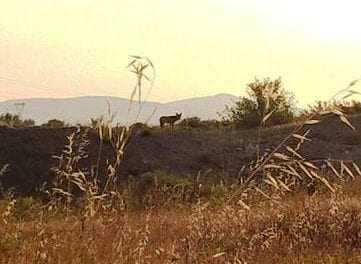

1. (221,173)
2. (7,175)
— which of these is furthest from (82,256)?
(221,173)

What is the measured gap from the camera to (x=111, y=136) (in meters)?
3.21

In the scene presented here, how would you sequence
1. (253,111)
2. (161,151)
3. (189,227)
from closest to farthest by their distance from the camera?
(189,227), (161,151), (253,111)

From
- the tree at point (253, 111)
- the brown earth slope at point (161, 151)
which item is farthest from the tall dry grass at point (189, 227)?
the tree at point (253, 111)

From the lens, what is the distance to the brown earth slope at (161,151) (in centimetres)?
1329

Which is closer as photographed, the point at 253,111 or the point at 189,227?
the point at 189,227

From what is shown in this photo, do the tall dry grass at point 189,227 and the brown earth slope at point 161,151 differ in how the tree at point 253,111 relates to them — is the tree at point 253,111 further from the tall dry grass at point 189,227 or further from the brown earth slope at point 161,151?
the tall dry grass at point 189,227

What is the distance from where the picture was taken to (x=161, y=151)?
15289mm

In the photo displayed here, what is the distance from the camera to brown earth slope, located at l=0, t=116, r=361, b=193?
523 inches

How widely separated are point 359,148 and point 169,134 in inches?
178

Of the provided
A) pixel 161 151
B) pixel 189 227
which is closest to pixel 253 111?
pixel 161 151

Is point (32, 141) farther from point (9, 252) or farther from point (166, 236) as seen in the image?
point (9, 252)

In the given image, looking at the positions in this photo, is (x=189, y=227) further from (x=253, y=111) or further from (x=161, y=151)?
(x=253, y=111)

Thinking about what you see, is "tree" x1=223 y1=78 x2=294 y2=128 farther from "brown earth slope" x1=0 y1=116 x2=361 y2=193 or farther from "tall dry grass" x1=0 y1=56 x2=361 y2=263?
"tall dry grass" x1=0 y1=56 x2=361 y2=263

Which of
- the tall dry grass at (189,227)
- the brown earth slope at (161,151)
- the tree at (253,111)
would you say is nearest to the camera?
the tall dry grass at (189,227)
